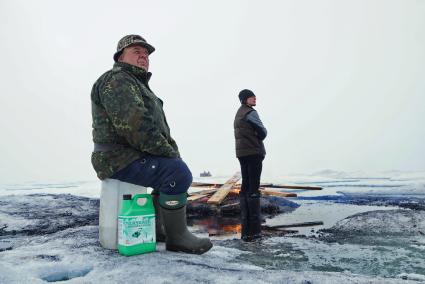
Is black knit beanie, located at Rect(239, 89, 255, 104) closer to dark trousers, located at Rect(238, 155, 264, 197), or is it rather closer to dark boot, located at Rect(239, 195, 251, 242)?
dark trousers, located at Rect(238, 155, 264, 197)

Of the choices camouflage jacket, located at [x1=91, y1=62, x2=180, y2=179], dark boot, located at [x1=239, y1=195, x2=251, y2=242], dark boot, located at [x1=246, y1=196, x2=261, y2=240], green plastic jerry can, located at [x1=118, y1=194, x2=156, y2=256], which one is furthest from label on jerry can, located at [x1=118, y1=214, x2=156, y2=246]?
dark boot, located at [x1=246, y1=196, x2=261, y2=240]

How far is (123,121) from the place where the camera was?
2.68 m

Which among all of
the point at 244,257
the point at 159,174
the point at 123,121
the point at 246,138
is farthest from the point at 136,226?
the point at 246,138

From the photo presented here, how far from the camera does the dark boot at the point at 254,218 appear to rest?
459 centimetres

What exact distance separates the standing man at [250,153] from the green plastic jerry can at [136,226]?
7.19 feet

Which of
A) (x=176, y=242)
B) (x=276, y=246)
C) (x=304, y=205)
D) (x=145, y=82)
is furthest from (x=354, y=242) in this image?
(x=304, y=205)

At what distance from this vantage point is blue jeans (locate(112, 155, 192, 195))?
279cm

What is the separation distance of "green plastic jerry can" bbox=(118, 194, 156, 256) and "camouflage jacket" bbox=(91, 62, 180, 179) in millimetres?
333

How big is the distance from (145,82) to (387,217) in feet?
15.2

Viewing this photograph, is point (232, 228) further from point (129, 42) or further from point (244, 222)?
point (129, 42)

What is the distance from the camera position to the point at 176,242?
2898 mm

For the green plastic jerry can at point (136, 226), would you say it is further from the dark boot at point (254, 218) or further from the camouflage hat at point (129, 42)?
the dark boot at point (254, 218)

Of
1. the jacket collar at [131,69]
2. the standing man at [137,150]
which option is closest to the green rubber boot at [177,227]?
the standing man at [137,150]

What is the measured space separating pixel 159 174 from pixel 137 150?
29cm
